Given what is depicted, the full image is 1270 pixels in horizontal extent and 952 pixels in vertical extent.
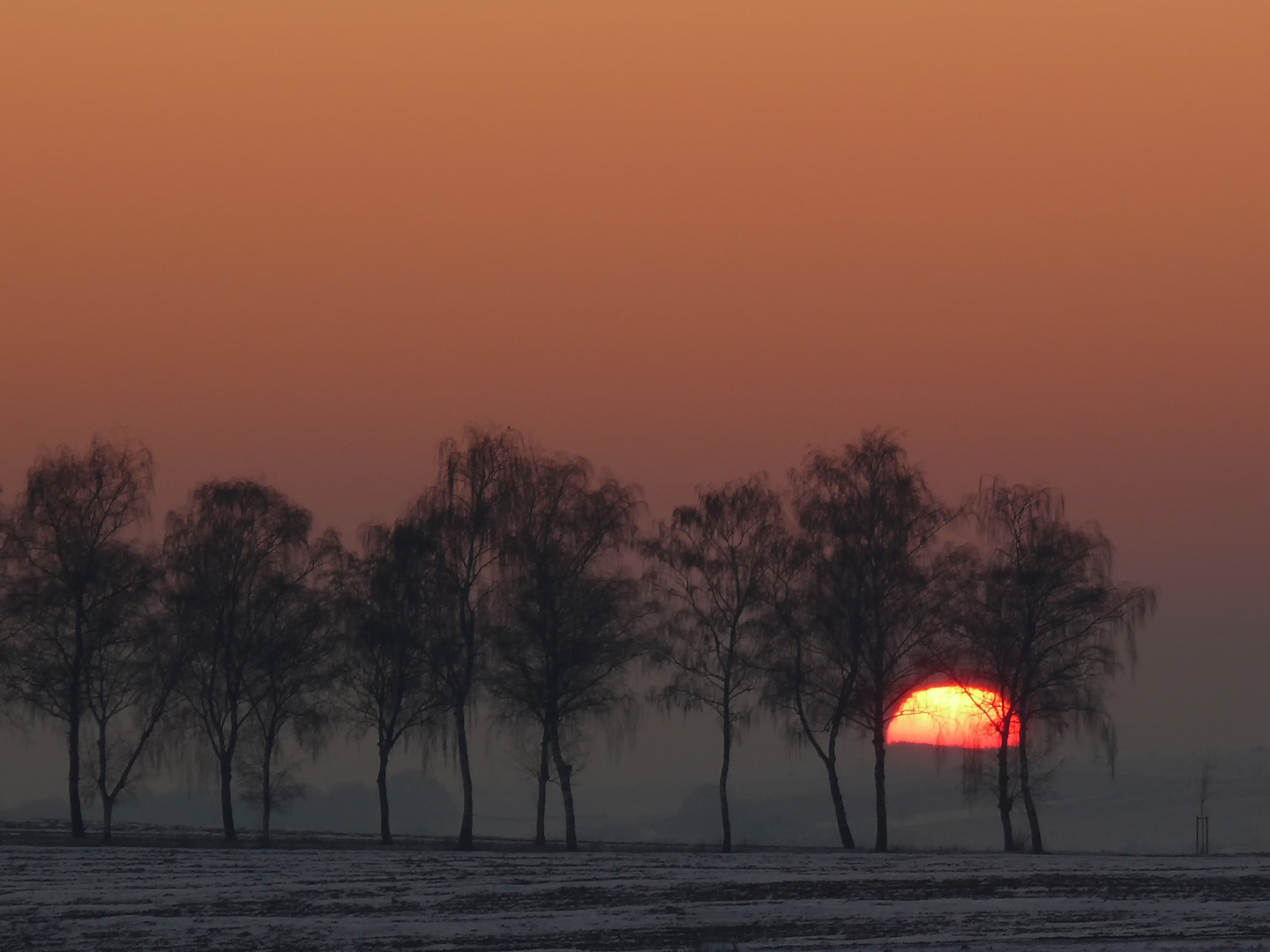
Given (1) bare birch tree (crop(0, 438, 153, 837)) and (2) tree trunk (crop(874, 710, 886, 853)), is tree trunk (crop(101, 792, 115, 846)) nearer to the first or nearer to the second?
(1) bare birch tree (crop(0, 438, 153, 837))

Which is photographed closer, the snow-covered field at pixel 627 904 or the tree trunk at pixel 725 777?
the snow-covered field at pixel 627 904

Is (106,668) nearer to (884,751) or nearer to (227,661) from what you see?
(227,661)

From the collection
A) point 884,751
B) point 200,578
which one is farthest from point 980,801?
point 200,578

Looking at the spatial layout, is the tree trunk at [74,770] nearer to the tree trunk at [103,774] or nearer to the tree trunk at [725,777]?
the tree trunk at [103,774]

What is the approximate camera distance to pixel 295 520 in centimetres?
7019

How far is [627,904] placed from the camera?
124 feet

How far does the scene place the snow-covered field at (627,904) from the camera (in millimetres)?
30531

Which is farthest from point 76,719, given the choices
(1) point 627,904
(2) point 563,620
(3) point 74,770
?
(1) point 627,904

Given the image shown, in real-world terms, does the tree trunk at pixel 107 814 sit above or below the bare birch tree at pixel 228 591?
below

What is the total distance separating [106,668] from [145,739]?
4492 mm

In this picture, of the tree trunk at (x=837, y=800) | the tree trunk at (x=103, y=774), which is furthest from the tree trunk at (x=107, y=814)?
the tree trunk at (x=837, y=800)

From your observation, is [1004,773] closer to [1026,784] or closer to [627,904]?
[1026,784]

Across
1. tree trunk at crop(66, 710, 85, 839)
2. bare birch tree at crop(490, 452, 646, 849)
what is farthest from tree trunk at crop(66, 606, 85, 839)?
bare birch tree at crop(490, 452, 646, 849)

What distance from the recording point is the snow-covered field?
30.5 meters
